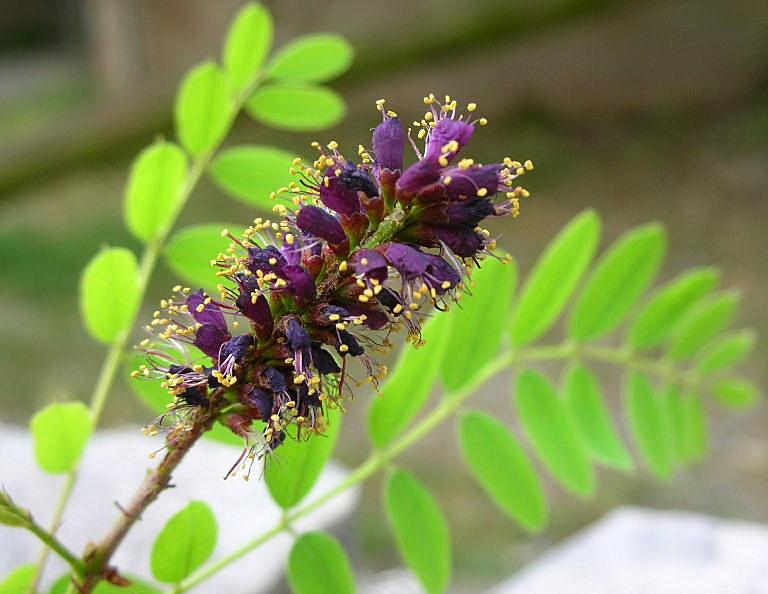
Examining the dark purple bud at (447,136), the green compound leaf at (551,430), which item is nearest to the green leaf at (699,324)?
the green compound leaf at (551,430)

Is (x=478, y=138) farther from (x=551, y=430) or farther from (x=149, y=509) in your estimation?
(x=551, y=430)

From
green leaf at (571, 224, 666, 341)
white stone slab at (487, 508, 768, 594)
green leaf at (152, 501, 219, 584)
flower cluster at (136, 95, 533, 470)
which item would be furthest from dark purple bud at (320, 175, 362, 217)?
white stone slab at (487, 508, 768, 594)

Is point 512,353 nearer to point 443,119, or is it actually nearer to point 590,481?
point 590,481

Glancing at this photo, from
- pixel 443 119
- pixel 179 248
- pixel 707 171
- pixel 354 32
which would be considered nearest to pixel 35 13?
pixel 354 32

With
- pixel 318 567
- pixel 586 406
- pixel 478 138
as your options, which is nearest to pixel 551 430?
pixel 586 406

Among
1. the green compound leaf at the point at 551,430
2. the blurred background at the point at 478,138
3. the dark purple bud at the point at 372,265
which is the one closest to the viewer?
the dark purple bud at the point at 372,265

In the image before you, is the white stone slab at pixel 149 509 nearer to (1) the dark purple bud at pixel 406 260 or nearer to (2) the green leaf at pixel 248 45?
(2) the green leaf at pixel 248 45
